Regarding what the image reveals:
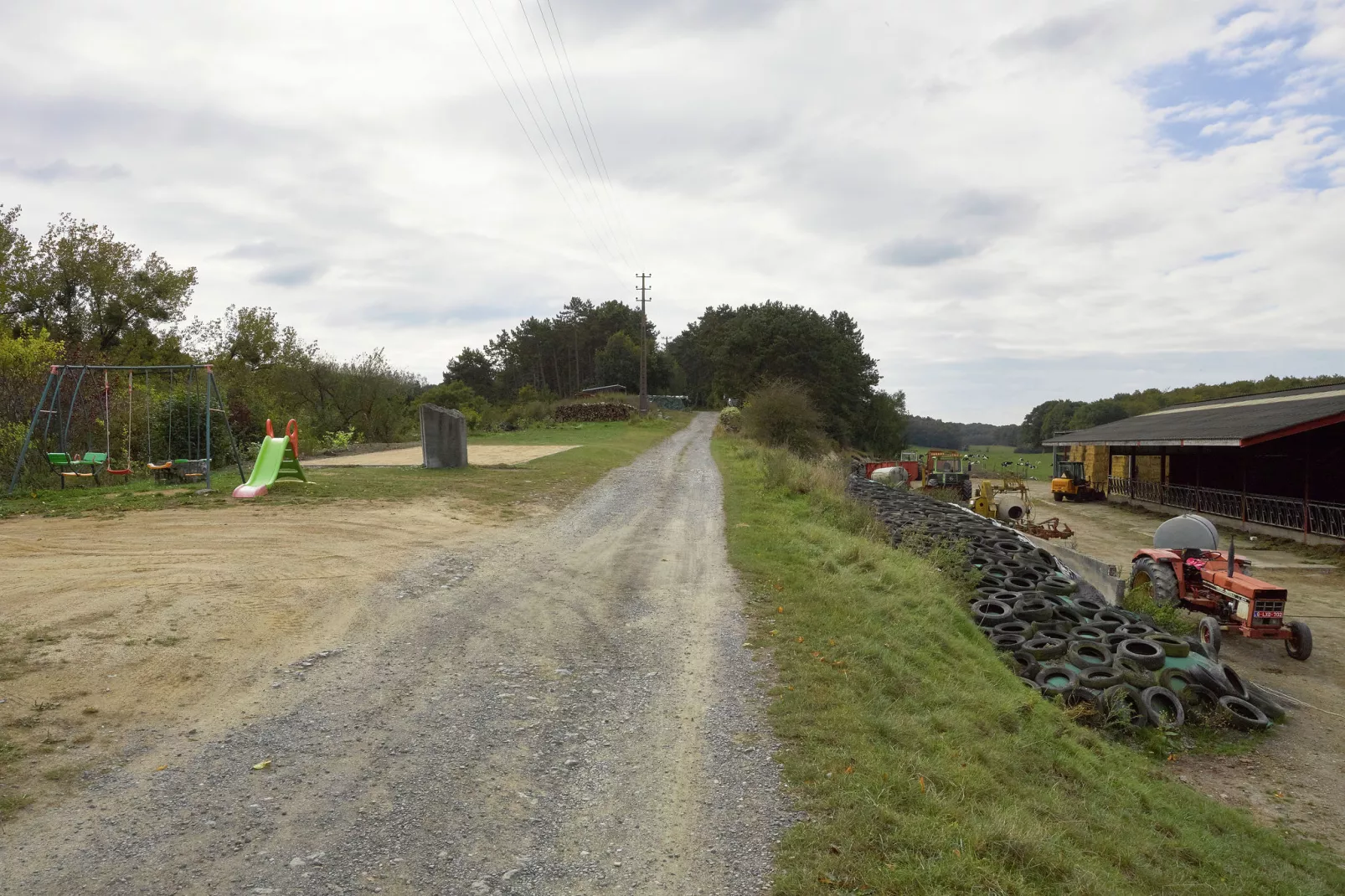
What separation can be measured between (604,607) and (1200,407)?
34403 mm

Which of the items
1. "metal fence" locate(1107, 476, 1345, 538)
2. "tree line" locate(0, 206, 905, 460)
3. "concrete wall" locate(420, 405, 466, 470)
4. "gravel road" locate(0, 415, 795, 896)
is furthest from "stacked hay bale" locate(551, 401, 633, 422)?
"gravel road" locate(0, 415, 795, 896)

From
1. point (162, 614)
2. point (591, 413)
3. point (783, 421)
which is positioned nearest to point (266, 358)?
point (591, 413)

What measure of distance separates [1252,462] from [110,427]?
30.0 m

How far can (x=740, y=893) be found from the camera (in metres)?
3.36

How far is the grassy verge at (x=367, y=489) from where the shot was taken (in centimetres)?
1210

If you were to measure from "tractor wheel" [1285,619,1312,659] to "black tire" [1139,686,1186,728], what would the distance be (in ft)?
11.7

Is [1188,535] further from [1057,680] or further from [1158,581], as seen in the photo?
[1057,680]

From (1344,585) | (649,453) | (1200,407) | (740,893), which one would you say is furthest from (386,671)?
(1200,407)

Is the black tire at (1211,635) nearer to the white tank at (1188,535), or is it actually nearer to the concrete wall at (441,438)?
the white tank at (1188,535)

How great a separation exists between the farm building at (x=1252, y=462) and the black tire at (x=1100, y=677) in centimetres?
1353

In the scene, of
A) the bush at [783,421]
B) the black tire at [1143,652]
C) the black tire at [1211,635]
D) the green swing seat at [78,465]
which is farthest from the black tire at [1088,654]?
the bush at [783,421]

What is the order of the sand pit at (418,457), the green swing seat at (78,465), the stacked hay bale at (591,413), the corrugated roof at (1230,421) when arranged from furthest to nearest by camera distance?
the stacked hay bale at (591,413) → the sand pit at (418,457) → the corrugated roof at (1230,421) → the green swing seat at (78,465)

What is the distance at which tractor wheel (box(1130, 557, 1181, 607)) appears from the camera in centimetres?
1232

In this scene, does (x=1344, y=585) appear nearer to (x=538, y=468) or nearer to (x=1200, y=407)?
(x=538, y=468)
